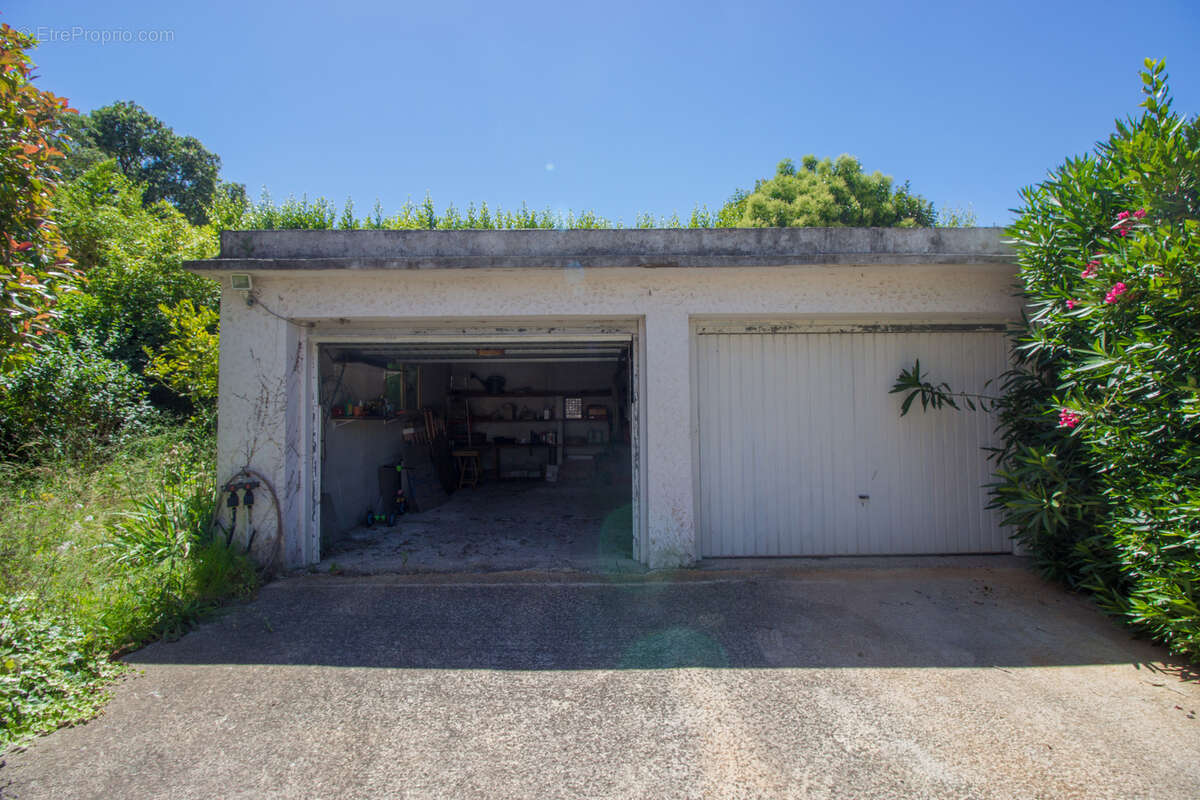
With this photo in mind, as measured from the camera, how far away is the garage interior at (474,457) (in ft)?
20.4

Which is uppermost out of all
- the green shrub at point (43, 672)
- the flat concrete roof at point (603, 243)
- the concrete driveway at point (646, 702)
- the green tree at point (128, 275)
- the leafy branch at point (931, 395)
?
the green tree at point (128, 275)

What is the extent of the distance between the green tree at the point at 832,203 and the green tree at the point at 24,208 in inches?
615

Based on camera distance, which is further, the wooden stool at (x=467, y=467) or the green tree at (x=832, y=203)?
the green tree at (x=832, y=203)

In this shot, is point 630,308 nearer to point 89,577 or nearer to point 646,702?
point 646,702

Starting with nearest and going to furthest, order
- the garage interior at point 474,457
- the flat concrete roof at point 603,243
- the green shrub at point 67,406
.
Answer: the flat concrete roof at point 603,243 → the garage interior at point 474,457 → the green shrub at point 67,406

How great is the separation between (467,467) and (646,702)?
29.3ft

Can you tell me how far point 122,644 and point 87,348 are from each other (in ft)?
25.0

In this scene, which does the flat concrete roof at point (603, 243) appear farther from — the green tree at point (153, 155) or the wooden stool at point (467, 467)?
the green tree at point (153, 155)

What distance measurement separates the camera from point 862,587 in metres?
4.86

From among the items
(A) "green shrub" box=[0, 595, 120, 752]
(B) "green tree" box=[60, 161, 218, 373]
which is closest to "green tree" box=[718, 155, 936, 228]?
(B) "green tree" box=[60, 161, 218, 373]

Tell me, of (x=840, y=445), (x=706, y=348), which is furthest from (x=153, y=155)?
(x=840, y=445)

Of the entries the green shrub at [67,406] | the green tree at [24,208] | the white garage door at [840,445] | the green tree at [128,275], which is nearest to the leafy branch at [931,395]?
the white garage door at [840,445]

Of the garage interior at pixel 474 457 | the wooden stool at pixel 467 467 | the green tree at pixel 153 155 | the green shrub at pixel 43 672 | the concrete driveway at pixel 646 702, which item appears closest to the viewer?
the concrete driveway at pixel 646 702

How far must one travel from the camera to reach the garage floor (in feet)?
18.6
